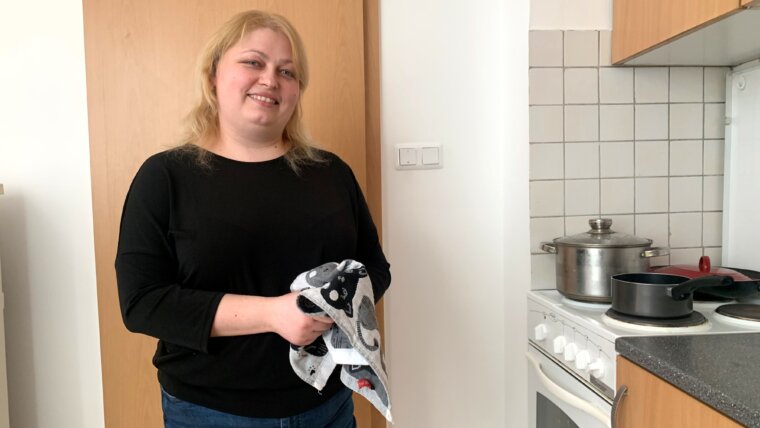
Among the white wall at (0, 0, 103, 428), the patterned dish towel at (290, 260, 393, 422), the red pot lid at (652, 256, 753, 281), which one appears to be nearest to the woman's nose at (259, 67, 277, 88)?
the patterned dish towel at (290, 260, 393, 422)

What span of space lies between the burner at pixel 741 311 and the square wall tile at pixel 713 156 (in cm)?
51

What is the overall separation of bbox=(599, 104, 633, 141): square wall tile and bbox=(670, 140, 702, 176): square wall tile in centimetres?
15

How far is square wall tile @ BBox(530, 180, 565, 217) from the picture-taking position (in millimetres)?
1501

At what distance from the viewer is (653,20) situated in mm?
1272

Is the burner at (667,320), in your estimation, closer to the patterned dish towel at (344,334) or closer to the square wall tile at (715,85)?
the patterned dish towel at (344,334)

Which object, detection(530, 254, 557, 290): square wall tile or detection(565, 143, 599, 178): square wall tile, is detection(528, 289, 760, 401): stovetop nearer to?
detection(530, 254, 557, 290): square wall tile

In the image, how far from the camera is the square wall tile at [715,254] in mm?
1547

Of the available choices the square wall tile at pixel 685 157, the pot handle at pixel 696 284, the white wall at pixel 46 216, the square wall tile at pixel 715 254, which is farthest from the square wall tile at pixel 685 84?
the white wall at pixel 46 216

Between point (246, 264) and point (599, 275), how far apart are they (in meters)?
0.85

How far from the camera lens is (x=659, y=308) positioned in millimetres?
1069

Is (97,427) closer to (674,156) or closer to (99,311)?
(99,311)

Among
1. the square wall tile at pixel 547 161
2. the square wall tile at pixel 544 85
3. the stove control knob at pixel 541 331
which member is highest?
the square wall tile at pixel 544 85

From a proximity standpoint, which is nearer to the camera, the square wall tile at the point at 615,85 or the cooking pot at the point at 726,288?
the cooking pot at the point at 726,288

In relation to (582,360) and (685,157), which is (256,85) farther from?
(685,157)
